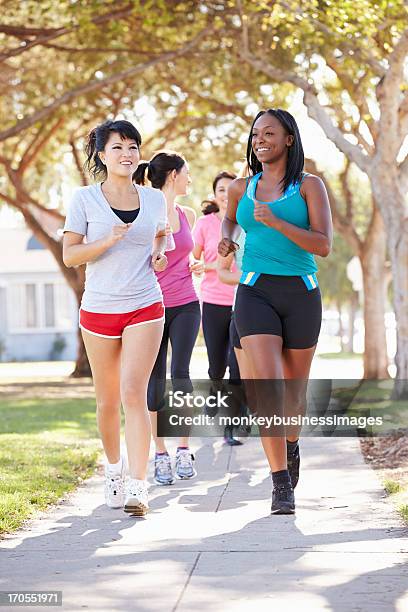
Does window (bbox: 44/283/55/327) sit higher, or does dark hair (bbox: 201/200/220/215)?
dark hair (bbox: 201/200/220/215)

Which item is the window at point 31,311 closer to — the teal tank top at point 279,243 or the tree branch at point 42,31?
the tree branch at point 42,31

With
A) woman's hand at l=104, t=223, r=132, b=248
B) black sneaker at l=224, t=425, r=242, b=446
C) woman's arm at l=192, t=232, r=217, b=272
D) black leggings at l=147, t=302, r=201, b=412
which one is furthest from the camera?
black sneaker at l=224, t=425, r=242, b=446

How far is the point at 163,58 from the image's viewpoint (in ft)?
65.0

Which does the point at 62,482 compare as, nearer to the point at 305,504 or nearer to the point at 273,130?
the point at 305,504

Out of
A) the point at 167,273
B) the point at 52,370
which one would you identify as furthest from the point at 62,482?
the point at 52,370

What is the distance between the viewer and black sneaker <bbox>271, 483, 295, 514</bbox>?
6.90m

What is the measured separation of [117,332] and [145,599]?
2.25 metres

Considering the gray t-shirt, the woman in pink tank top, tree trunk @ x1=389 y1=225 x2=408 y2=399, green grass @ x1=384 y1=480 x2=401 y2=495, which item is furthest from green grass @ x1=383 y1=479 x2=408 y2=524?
tree trunk @ x1=389 y1=225 x2=408 y2=399

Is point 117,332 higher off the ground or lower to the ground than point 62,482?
higher

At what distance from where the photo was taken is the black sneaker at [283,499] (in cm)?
690

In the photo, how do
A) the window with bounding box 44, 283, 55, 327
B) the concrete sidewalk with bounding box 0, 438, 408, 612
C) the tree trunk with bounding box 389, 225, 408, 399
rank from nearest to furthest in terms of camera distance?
the concrete sidewalk with bounding box 0, 438, 408, 612, the tree trunk with bounding box 389, 225, 408, 399, the window with bounding box 44, 283, 55, 327

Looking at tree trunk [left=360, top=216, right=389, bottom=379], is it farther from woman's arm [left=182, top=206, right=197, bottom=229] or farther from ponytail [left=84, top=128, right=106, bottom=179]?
ponytail [left=84, top=128, right=106, bottom=179]

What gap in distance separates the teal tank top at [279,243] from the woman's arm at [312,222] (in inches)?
2.5

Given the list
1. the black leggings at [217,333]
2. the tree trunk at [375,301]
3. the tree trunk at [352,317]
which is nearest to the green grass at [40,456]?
the black leggings at [217,333]
